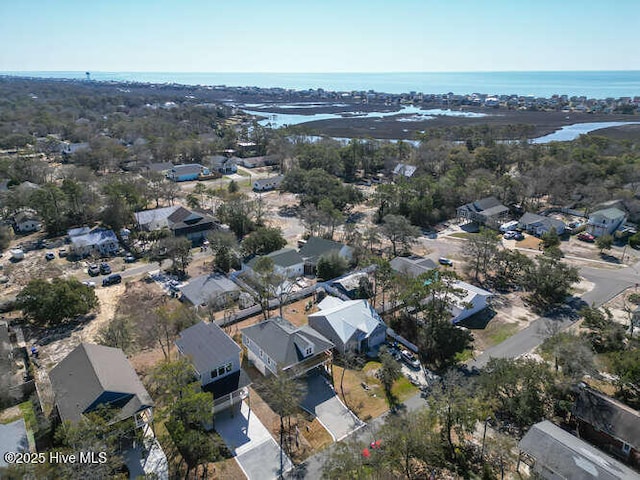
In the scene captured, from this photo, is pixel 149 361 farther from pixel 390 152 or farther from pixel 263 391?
pixel 390 152

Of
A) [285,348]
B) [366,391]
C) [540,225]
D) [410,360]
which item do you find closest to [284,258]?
[285,348]

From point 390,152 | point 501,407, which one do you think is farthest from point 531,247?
point 390,152

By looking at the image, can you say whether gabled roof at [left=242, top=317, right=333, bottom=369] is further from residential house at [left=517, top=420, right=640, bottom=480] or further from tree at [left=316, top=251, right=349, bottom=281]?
residential house at [left=517, top=420, right=640, bottom=480]

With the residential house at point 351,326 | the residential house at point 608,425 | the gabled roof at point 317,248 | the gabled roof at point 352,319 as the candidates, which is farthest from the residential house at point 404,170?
the residential house at point 608,425

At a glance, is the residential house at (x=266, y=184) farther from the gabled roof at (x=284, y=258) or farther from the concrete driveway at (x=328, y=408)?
the concrete driveway at (x=328, y=408)

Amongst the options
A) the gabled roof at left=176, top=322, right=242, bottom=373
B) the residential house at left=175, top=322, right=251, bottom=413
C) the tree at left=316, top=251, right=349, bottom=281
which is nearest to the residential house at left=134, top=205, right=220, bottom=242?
the tree at left=316, top=251, right=349, bottom=281

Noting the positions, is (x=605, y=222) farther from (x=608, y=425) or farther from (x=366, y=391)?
(x=366, y=391)
